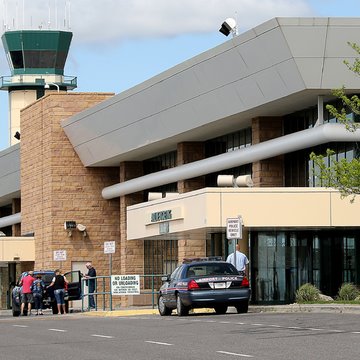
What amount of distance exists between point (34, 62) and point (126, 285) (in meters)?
A: 60.7

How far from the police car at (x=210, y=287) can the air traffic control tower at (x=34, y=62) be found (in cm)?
6826

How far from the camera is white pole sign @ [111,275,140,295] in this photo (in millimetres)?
43969

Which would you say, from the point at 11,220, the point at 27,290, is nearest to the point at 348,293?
the point at 27,290

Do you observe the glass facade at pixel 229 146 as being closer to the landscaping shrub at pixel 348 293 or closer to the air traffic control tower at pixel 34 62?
the landscaping shrub at pixel 348 293

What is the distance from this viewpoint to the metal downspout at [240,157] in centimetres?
4250

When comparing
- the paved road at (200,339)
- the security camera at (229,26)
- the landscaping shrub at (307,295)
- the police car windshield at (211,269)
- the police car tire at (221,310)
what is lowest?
the paved road at (200,339)

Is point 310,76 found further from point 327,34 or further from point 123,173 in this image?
point 123,173

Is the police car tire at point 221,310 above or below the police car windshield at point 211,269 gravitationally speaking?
below

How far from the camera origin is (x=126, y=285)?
44156mm

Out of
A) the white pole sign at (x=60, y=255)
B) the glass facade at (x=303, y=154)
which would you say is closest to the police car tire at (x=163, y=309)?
the glass facade at (x=303, y=154)

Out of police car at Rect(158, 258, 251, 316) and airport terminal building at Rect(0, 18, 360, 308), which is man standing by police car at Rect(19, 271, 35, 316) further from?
police car at Rect(158, 258, 251, 316)

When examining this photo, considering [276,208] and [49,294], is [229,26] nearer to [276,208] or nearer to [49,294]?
[276,208]

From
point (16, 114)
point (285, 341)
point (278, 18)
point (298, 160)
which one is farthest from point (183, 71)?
point (16, 114)

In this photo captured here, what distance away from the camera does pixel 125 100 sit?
54.0 meters
